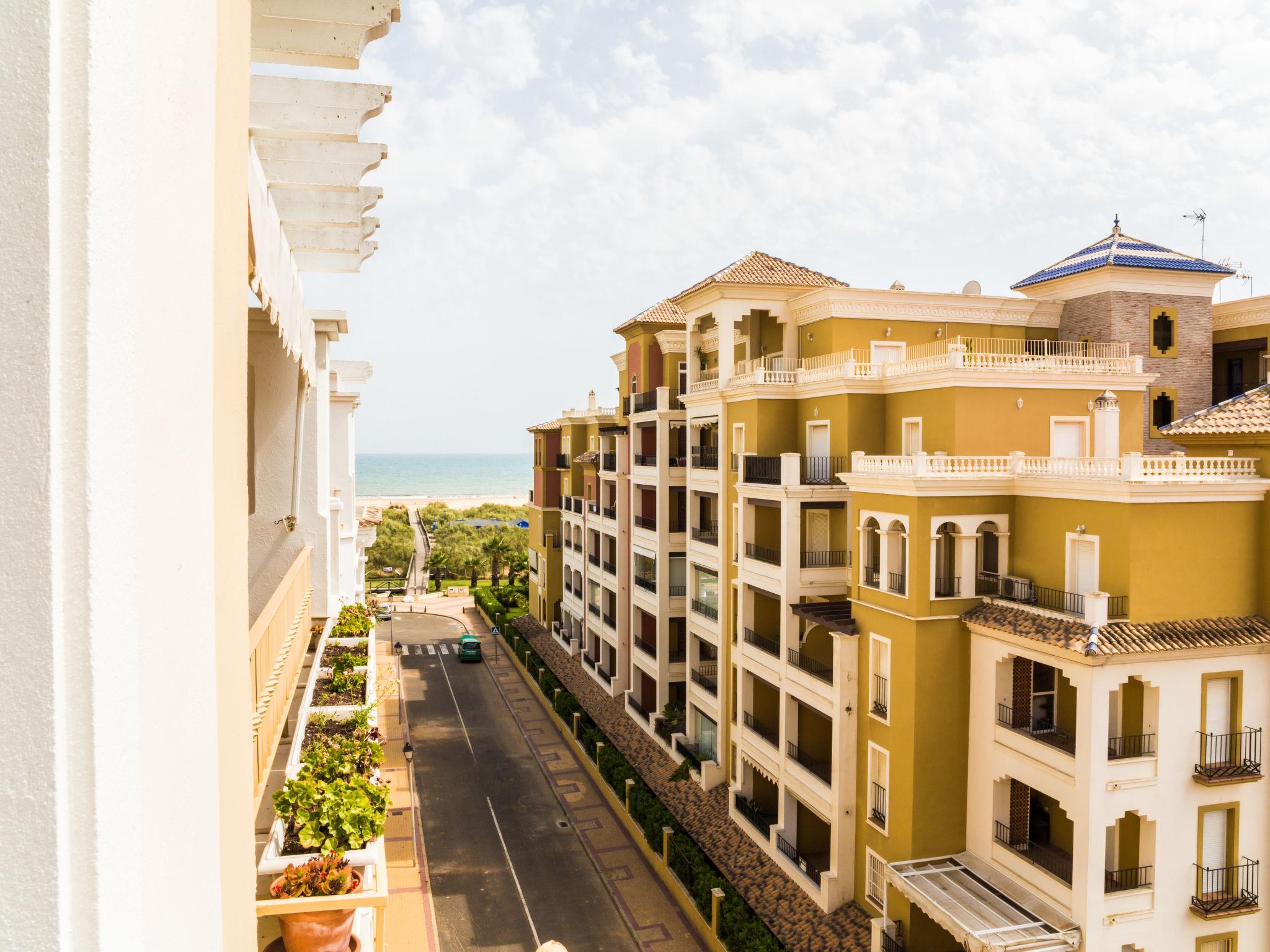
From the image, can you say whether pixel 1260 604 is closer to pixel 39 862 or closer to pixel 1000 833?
pixel 1000 833

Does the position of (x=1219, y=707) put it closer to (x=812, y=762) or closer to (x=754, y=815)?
(x=812, y=762)

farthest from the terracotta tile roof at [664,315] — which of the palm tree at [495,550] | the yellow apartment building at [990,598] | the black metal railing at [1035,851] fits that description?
the palm tree at [495,550]

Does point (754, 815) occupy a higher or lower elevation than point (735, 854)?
higher

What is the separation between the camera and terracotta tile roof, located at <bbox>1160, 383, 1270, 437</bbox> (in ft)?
59.3

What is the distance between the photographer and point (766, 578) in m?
24.4

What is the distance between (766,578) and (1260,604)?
461 inches

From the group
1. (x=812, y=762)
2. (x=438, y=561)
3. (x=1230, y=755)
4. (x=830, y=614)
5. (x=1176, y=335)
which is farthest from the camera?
(x=438, y=561)

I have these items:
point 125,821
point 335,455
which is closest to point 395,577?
point 335,455

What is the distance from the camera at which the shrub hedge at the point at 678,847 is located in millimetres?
19766

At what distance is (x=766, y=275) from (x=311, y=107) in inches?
868

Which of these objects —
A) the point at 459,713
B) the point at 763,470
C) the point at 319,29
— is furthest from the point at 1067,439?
the point at 459,713

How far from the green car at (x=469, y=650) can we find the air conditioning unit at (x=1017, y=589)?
122 ft

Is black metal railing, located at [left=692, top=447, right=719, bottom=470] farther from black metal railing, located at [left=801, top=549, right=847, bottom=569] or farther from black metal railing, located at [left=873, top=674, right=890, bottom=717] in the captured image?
black metal railing, located at [left=873, top=674, right=890, bottom=717]

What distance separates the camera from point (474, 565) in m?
70.2
